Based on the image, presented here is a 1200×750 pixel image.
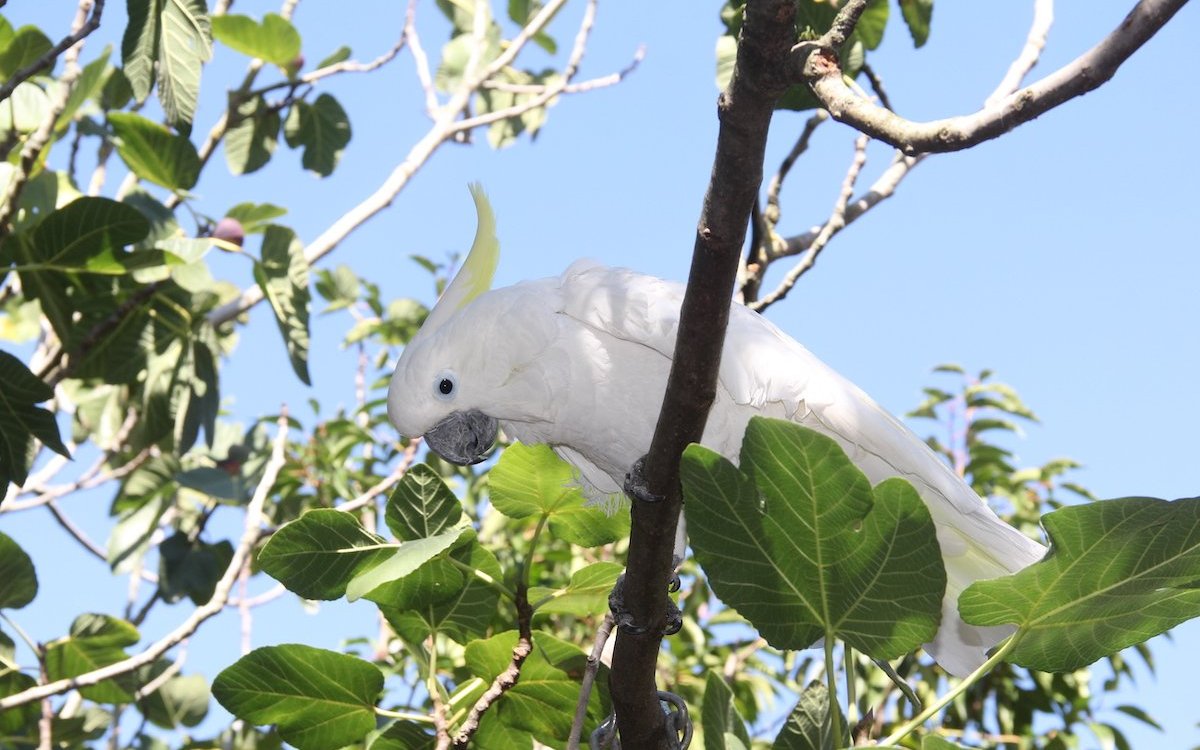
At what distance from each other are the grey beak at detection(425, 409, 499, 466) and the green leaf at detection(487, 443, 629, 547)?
1.16 feet

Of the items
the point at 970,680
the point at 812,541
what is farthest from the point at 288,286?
the point at 970,680

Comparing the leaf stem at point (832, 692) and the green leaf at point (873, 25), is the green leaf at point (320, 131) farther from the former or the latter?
the leaf stem at point (832, 692)

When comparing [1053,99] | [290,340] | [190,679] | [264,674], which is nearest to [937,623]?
[1053,99]

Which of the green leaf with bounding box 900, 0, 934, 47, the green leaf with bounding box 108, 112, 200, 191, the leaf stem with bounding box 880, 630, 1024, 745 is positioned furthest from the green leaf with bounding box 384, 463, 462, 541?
the green leaf with bounding box 900, 0, 934, 47

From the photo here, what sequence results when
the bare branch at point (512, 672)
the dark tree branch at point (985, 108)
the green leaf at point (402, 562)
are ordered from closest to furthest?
the dark tree branch at point (985, 108) → the green leaf at point (402, 562) → the bare branch at point (512, 672)

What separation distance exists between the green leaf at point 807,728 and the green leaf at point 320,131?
2.39 m

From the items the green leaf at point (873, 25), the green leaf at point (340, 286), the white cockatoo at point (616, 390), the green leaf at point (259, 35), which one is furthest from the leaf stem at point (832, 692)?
the green leaf at point (340, 286)

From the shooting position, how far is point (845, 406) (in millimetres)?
1833

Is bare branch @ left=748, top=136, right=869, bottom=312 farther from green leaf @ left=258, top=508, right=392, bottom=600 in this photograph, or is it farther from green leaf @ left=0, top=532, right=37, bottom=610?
green leaf @ left=0, top=532, right=37, bottom=610

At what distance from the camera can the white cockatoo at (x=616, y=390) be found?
1.83 metres

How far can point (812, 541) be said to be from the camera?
1.17 meters

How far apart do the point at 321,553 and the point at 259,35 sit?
1814 mm

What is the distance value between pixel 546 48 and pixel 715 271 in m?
3.19

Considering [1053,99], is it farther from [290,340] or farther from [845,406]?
[290,340]
